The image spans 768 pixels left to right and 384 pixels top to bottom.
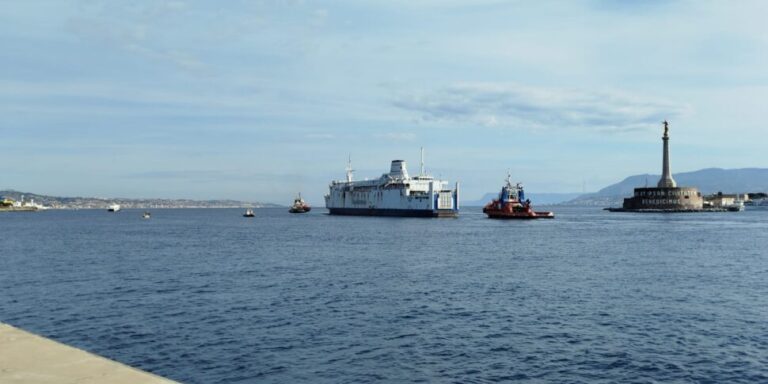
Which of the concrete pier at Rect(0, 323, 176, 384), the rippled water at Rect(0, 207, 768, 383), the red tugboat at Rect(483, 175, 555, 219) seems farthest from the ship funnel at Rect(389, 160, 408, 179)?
the concrete pier at Rect(0, 323, 176, 384)

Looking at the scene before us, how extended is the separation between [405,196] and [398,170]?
36.6 ft

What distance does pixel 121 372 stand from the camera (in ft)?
35.4

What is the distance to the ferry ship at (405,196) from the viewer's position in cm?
15790

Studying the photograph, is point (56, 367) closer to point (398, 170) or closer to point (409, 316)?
point (409, 316)

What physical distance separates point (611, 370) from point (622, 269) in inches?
1181

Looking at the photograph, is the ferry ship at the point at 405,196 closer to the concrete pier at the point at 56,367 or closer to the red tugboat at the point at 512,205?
the red tugboat at the point at 512,205

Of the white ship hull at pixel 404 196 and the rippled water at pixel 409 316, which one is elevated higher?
the white ship hull at pixel 404 196

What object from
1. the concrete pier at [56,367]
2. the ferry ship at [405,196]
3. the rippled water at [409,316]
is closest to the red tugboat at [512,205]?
the ferry ship at [405,196]

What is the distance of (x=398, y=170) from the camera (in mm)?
172625

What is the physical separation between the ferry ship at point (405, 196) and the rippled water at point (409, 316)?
337ft

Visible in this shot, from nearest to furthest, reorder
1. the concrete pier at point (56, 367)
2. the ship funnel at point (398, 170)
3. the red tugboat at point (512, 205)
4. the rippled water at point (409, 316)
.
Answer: the concrete pier at point (56, 367) < the rippled water at point (409, 316) < the red tugboat at point (512, 205) < the ship funnel at point (398, 170)

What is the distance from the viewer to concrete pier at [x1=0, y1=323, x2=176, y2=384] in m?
10.4

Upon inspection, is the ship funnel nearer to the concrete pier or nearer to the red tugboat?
the red tugboat

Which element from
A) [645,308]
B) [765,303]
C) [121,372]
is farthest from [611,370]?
[765,303]
